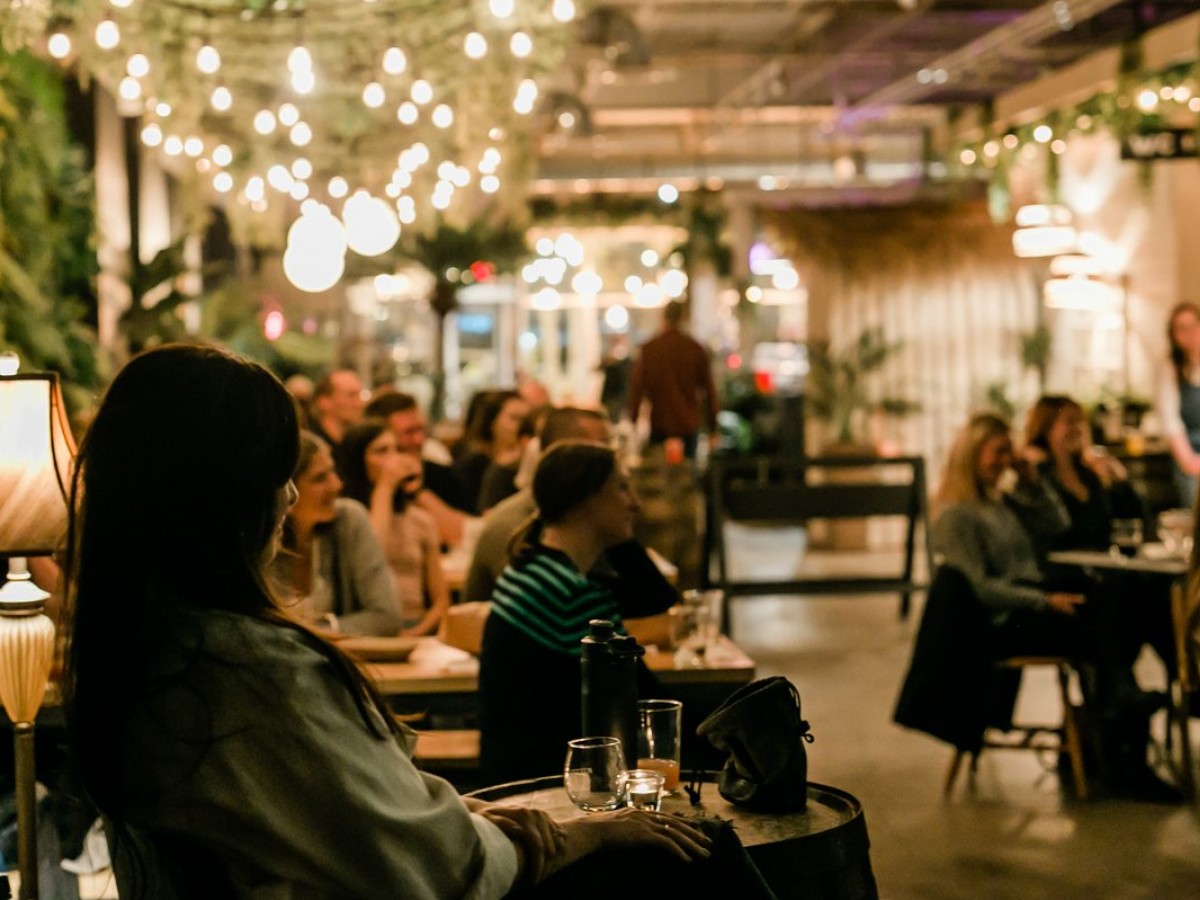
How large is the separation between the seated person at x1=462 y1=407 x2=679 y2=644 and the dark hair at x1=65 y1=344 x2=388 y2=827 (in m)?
2.12

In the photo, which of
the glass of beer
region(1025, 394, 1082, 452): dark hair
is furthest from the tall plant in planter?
the glass of beer

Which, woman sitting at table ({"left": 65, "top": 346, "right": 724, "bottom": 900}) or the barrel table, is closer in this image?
woman sitting at table ({"left": 65, "top": 346, "right": 724, "bottom": 900})

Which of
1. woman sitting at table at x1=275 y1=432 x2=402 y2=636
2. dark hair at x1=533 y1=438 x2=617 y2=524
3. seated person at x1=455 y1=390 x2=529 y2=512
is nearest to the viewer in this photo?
dark hair at x1=533 y1=438 x2=617 y2=524

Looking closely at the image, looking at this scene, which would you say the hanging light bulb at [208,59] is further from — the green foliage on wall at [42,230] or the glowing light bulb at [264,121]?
the glowing light bulb at [264,121]

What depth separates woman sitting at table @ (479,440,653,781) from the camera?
3.50 metres

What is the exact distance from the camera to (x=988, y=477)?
615cm

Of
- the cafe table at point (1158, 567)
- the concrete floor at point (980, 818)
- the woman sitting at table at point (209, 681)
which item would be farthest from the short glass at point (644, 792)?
the cafe table at point (1158, 567)

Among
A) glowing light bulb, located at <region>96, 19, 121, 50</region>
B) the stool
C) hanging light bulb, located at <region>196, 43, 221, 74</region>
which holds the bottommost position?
the stool

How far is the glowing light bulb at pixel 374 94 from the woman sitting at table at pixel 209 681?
6.09 meters

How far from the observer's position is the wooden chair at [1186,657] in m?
3.57

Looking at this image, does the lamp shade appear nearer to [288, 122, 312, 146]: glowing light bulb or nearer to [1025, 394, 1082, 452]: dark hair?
[1025, 394, 1082, 452]: dark hair

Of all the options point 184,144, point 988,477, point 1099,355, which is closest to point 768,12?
point 1099,355

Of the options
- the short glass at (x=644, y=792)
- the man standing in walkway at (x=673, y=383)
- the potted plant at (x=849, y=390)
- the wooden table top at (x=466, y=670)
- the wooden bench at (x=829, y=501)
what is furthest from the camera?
the potted plant at (x=849, y=390)

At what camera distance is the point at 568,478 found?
12.3ft
